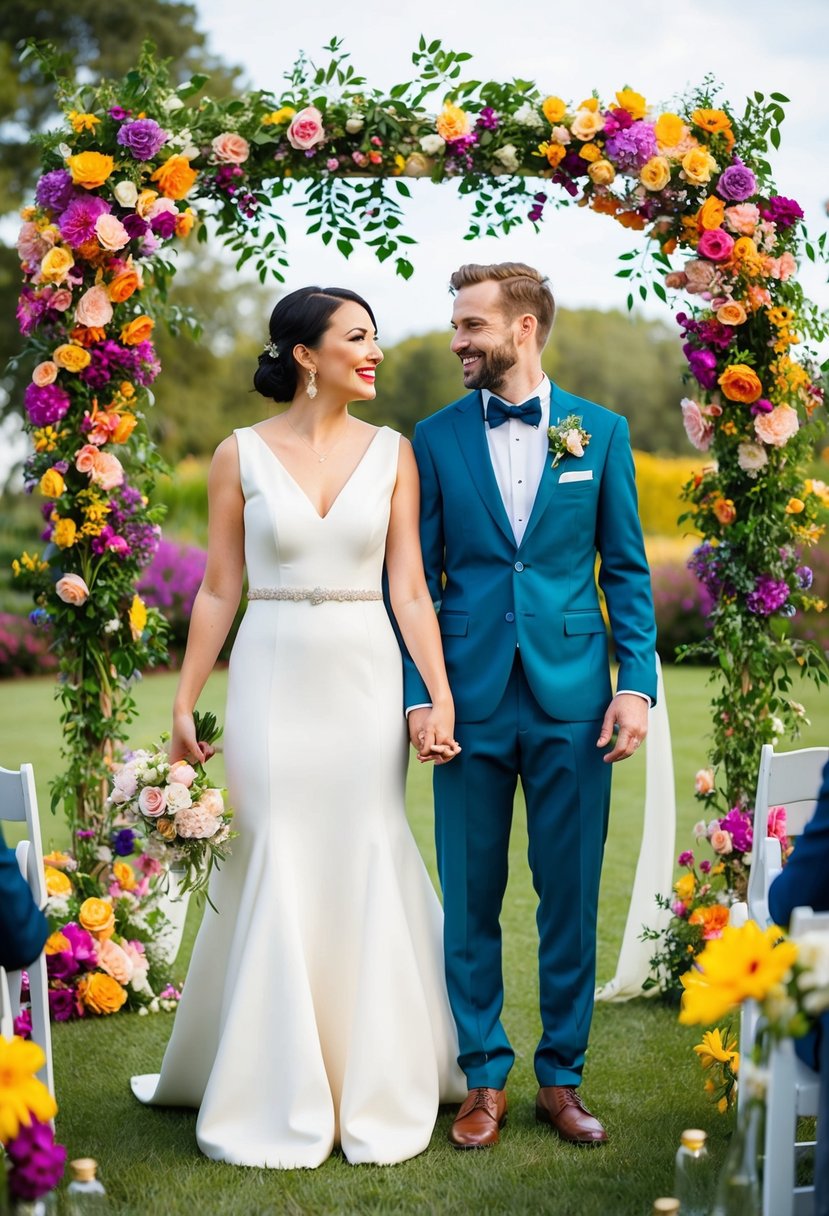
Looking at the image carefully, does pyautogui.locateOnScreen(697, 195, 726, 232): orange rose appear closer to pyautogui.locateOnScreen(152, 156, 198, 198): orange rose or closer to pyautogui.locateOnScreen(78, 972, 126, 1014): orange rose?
pyautogui.locateOnScreen(152, 156, 198, 198): orange rose

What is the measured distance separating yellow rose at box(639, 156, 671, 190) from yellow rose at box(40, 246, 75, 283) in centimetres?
204

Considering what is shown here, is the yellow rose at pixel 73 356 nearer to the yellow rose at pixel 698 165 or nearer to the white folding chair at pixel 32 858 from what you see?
the white folding chair at pixel 32 858

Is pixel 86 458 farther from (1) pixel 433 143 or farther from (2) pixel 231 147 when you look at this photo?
(1) pixel 433 143

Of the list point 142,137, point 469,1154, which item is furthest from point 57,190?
point 469,1154

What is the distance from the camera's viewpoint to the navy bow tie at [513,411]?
389cm

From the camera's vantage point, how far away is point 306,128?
15.6 ft

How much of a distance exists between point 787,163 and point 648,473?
762 inches

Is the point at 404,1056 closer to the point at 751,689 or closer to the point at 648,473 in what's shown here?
the point at 751,689

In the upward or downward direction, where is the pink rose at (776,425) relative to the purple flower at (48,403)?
downward

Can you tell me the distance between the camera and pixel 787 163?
4.88m

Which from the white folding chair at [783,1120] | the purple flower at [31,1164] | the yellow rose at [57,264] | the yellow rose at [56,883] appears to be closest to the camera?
the purple flower at [31,1164]

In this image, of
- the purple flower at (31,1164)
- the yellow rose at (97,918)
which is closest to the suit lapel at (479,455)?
the purple flower at (31,1164)

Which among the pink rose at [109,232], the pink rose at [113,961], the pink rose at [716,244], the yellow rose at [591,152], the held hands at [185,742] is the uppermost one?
the yellow rose at [591,152]

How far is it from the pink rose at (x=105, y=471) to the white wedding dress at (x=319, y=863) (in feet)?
3.91
